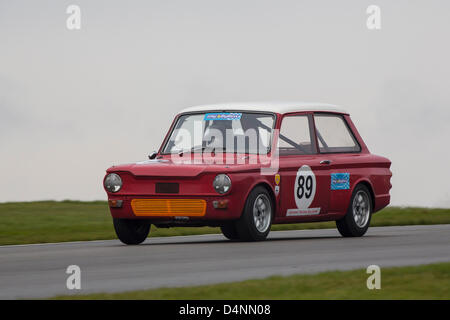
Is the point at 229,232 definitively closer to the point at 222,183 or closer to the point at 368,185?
the point at 222,183

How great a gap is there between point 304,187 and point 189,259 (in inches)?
144

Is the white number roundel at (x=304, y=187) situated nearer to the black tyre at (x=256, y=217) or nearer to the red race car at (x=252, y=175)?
the red race car at (x=252, y=175)

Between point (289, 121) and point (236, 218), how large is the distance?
224cm

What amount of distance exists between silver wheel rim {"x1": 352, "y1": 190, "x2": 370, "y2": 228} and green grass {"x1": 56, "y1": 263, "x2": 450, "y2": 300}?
659 centimetres

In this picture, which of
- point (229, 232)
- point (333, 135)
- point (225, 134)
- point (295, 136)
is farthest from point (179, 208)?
point (333, 135)

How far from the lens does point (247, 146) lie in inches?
619

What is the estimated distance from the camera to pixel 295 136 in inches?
642

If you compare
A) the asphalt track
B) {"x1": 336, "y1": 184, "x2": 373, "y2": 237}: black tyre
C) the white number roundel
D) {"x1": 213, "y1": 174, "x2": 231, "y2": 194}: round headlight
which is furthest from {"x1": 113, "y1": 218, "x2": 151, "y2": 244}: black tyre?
{"x1": 336, "y1": 184, "x2": 373, "y2": 237}: black tyre

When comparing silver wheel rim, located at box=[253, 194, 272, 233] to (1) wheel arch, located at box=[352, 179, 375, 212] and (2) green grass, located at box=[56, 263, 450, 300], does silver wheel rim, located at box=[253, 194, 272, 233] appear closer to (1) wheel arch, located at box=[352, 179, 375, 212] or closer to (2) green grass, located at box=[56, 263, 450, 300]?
(1) wheel arch, located at box=[352, 179, 375, 212]

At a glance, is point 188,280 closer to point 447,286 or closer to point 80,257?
point 447,286

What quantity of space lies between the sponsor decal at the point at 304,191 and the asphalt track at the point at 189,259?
453mm

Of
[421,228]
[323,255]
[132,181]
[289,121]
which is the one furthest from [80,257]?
[421,228]

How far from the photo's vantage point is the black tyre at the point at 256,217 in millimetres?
14680

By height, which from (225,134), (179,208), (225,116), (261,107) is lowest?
(179,208)
